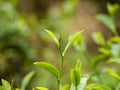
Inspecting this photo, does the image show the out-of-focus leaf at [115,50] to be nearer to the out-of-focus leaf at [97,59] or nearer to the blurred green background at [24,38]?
the out-of-focus leaf at [97,59]

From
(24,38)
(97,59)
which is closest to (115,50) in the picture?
(97,59)

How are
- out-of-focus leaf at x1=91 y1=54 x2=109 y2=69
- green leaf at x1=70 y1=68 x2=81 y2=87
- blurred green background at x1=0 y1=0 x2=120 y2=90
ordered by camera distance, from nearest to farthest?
green leaf at x1=70 y1=68 x2=81 y2=87
out-of-focus leaf at x1=91 y1=54 x2=109 y2=69
blurred green background at x1=0 y1=0 x2=120 y2=90

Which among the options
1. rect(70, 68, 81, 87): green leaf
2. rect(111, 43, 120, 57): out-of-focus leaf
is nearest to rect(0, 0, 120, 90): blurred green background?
rect(111, 43, 120, 57): out-of-focus leaf

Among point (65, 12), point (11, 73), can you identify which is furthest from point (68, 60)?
point (11, 73)

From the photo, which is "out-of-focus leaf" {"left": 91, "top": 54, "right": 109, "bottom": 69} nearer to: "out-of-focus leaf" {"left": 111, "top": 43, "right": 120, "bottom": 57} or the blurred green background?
"out-of-focus leaf" {"left": 111, "top": 43, "right": 120, "bottom": 57}

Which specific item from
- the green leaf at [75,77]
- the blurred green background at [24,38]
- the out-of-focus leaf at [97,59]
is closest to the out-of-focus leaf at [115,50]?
the out-of-focus leaf at [97,59]

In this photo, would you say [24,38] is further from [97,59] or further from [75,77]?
[75,77]

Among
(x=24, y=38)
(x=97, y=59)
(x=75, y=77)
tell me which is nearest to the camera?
(x=75, y=77)

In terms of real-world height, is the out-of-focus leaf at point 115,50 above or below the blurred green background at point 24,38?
above

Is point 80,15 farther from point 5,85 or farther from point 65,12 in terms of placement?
A: point 5,85

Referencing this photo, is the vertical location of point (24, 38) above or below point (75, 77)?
below

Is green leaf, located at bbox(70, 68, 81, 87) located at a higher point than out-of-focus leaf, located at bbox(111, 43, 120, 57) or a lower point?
higher
